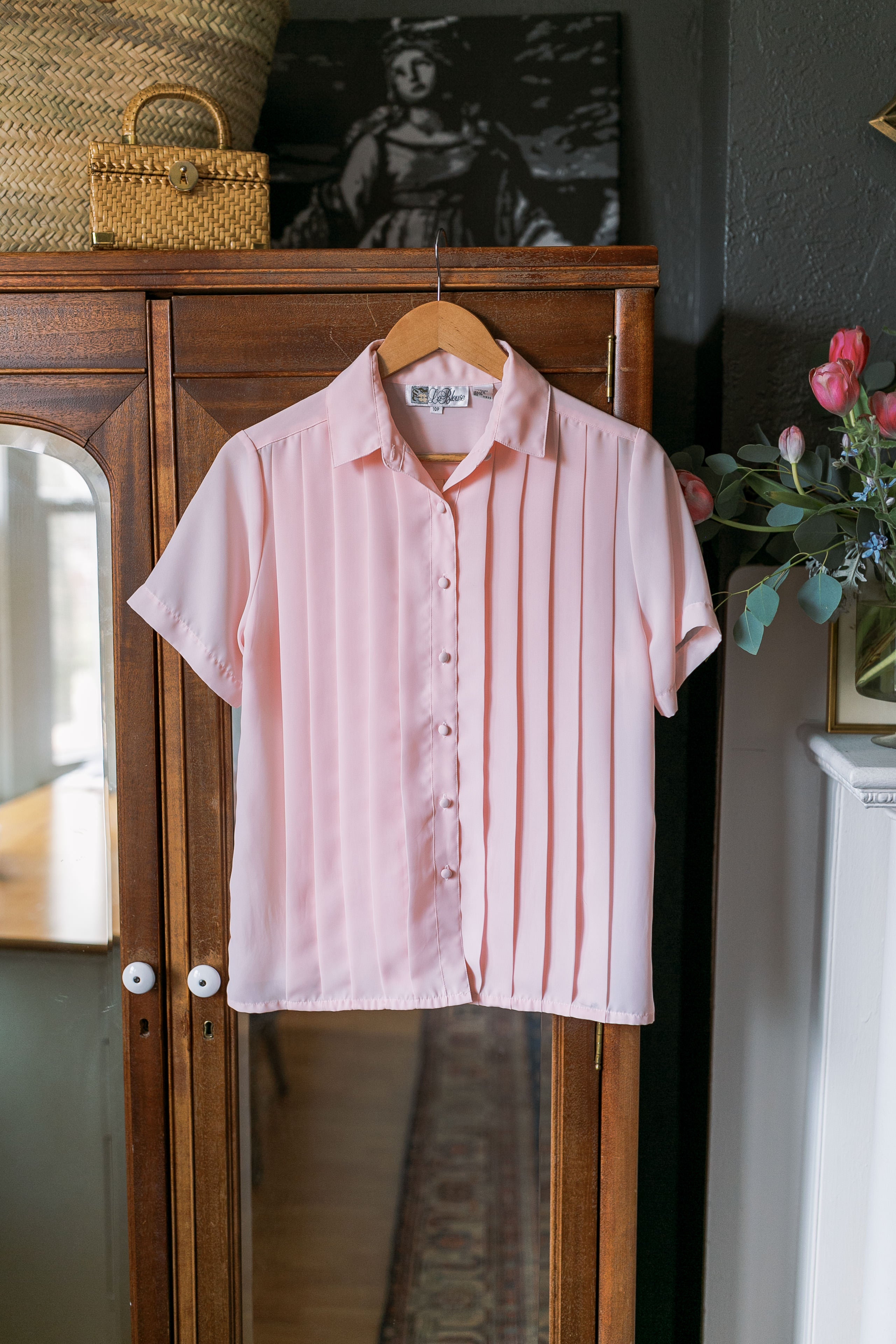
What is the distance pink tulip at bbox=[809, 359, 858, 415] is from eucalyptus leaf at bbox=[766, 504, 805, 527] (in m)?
0.12

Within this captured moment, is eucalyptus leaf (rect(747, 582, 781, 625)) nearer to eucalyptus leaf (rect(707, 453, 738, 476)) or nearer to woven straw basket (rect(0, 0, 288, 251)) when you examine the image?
eucalyptus leaf (rect(707, 453, 738, 476))

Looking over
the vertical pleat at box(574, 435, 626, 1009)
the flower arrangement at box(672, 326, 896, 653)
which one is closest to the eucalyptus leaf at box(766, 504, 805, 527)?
the flower arrangement at box(672, 326, 896, 653)

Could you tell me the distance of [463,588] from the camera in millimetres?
1058

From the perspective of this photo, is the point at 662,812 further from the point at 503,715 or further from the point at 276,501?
the point at 276,501

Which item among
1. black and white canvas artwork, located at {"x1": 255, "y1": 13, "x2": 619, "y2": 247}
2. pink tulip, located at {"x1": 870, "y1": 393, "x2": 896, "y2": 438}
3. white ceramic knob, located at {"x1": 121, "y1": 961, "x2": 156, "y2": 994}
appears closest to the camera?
pink tulip, located at {"x1": 870, "y1": 393, "x2": 896, "y2": 438}

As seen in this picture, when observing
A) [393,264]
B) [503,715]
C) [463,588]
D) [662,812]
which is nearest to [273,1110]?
[503,715]

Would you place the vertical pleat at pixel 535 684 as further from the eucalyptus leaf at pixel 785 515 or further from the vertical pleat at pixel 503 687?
the eucalyptus leaf at pixel 785 515

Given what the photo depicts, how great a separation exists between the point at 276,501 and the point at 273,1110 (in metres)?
0.75

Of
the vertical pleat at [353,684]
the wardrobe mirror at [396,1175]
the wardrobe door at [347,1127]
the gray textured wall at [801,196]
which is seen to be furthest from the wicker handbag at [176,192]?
the gray textured wall at [801,196]

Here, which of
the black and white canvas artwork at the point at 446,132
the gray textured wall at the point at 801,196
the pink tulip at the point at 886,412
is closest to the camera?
the pink tulip at the point at 886,412

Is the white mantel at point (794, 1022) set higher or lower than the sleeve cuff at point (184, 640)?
lower

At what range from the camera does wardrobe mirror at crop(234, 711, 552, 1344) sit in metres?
A: 1.13

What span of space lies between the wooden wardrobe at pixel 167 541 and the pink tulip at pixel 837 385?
7.5 inches

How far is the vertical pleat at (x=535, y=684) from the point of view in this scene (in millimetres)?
1056
